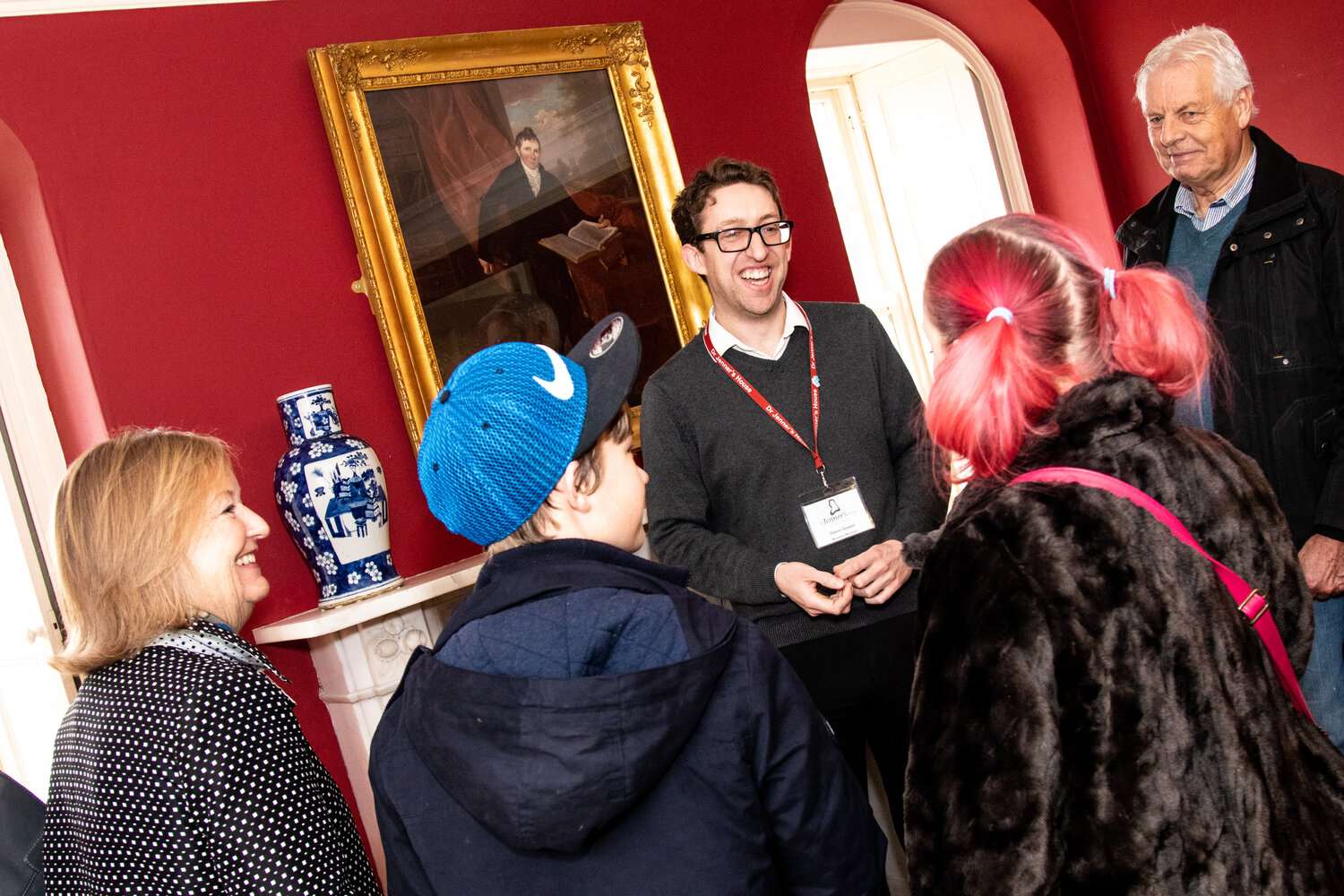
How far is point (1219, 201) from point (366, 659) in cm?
251

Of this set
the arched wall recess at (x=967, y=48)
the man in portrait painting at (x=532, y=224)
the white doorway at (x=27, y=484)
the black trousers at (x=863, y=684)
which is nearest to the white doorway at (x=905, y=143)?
the arched wall recess at (x=967, y=48)

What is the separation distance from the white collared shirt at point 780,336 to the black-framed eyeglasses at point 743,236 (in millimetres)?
144

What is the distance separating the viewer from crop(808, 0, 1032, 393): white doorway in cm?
577

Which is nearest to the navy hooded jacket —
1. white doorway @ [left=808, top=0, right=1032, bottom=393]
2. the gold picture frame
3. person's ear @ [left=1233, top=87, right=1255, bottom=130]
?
the gold picture frame

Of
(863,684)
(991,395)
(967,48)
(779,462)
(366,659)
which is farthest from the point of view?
(967,48)

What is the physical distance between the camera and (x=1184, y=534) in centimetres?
142

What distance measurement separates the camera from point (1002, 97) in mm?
5766

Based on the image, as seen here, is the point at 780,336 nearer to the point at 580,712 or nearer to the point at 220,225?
the point at 220,225

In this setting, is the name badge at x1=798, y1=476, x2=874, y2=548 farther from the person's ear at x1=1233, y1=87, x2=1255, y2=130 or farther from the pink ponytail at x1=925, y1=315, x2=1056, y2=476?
the person's ear at x1=1233, y1=87, x2=1255, y2=130

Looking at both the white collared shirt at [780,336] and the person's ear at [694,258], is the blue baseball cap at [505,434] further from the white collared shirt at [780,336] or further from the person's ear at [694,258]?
the person's ear at [694,258]

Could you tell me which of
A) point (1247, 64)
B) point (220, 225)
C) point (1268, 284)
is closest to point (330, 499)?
point (220, 225)

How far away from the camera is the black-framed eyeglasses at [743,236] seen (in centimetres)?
278

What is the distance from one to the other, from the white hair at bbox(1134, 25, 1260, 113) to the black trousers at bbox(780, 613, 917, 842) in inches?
61.8

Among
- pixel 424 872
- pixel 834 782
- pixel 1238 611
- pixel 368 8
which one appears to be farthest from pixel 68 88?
pixel 1238 611
